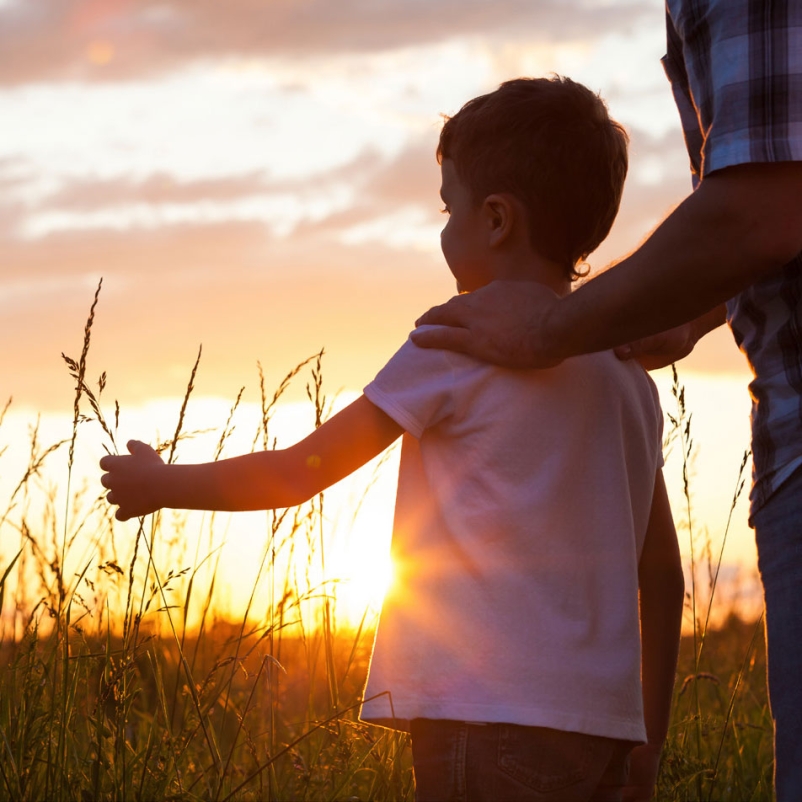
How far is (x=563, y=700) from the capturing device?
1.66 meters

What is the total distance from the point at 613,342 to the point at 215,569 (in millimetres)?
1907

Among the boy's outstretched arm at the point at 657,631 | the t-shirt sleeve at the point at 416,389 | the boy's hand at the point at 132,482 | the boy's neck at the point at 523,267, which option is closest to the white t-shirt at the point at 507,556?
the t-shirt sleeve at the point at 416,389

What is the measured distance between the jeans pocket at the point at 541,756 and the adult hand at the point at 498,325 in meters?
0.59

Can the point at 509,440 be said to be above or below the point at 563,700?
above

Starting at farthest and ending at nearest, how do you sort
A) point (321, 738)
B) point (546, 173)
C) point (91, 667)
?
point (321, 738), point (91, 667), point (546, 173)

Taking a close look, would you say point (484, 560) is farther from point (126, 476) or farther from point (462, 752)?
point (126, 476)

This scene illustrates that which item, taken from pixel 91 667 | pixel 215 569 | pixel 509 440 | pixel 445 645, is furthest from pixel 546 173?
pixel 215 569

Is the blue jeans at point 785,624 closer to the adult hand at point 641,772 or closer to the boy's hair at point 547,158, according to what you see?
the adult hand at point 641,772

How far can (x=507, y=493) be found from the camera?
173 cm

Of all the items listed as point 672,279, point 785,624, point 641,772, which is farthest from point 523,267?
point 641,772

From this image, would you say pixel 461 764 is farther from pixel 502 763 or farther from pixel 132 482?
pixel 132 482

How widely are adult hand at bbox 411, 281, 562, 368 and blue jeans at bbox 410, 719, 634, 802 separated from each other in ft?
1.93

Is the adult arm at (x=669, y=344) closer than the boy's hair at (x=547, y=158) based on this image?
No

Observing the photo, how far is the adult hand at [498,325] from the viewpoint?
67.0 inches
